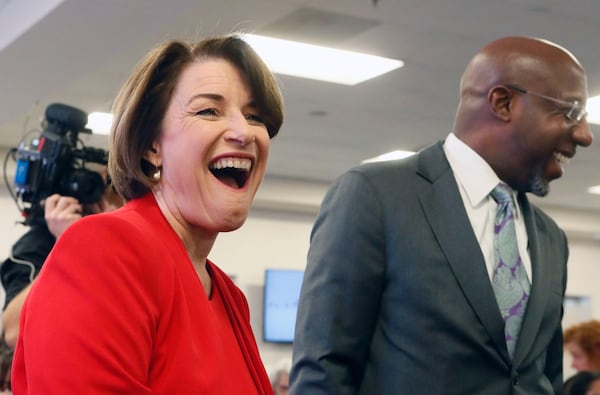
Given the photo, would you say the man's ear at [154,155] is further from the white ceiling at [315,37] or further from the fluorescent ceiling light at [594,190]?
the fluorescent ceiling light at [594,190]

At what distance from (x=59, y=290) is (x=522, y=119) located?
1.14m

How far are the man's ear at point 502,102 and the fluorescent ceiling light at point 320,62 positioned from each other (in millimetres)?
3175

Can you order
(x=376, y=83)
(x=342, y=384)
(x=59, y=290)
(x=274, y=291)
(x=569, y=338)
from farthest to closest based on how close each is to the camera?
(x=274, y=291), (x=376, y=83), (x=569, y=338), (x=342, y=384), (x=59, y=290)

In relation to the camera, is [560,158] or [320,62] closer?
[560,158]

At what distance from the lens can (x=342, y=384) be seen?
159cm

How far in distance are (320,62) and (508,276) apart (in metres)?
3.85

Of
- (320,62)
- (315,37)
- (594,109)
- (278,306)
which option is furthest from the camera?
(278,306)

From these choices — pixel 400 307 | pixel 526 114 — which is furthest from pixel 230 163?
pixel 526 114

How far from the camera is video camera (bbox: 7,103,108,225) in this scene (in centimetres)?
232

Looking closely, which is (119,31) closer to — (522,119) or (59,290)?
(522,119)

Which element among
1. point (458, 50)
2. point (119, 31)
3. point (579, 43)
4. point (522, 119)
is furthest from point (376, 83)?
point (522, 119)

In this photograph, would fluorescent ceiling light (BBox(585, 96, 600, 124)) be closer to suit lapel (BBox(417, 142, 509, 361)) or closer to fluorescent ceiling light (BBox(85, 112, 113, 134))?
fluorescent ceiling light (BBox(85, 112, 113, 134))

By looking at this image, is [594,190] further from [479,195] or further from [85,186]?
[479,195]

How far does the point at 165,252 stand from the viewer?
1052 millimetres
